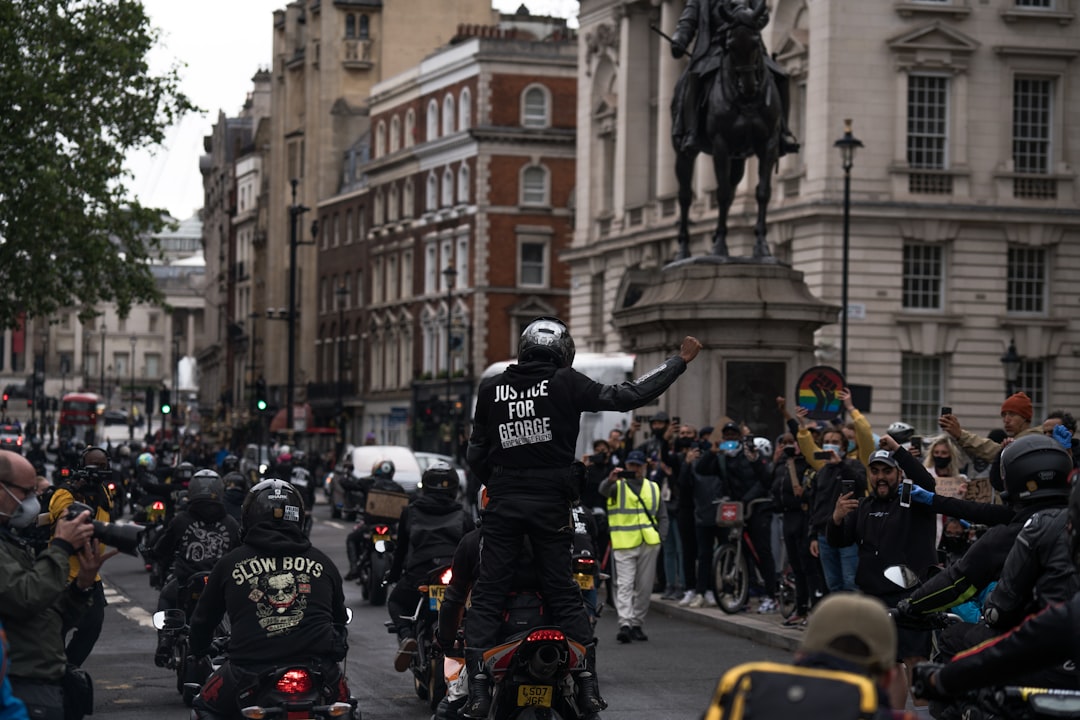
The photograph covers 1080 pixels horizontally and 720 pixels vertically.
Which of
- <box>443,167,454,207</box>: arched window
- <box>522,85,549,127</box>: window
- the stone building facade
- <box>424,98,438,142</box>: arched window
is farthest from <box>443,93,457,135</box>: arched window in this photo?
the stone building facade

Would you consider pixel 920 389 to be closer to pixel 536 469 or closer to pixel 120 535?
pixel 536 469

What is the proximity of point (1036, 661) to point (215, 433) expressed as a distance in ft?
329

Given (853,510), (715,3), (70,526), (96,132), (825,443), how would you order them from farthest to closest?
(96,132) → (715,3) → (825,443) → (853,510) → (70,526)

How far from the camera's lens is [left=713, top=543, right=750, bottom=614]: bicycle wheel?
20500mm

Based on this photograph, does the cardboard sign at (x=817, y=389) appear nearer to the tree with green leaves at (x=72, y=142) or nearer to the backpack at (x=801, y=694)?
the backpack at (x=801, y=694)

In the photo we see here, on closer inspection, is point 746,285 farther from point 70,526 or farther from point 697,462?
point 70,526

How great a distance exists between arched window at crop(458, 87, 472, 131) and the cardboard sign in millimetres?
58869

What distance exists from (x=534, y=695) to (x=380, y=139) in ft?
267

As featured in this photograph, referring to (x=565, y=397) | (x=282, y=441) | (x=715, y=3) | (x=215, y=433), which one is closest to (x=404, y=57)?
(x=215, y=433)

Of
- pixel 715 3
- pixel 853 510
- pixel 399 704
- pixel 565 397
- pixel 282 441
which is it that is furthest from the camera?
pixel 282 441

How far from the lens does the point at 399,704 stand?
14445 mm

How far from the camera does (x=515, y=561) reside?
1055cm

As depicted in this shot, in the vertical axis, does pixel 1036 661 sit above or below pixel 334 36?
below

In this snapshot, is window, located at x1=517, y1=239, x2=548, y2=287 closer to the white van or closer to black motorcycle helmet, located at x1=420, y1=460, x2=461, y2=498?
the white van
